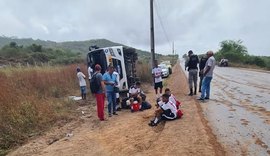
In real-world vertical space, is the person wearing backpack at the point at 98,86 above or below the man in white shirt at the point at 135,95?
above

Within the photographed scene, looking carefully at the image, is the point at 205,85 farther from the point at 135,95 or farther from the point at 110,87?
the point at 110,87

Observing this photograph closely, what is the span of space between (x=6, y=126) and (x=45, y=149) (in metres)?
1.65

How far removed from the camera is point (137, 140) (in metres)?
7.70

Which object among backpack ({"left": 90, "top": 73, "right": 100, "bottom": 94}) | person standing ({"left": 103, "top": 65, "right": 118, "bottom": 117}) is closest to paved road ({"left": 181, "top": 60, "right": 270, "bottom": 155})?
person standing ({"left": 103, "top": 65, "right": 118, "bottom": 117})

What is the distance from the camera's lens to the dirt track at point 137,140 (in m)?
6.52

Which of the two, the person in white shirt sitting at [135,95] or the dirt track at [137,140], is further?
the person in white shirt sitting at [135,95]

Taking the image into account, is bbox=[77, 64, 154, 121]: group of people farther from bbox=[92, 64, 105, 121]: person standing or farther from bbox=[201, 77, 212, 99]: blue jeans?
bbox=[201, 77, 212, 99]: blue jeans

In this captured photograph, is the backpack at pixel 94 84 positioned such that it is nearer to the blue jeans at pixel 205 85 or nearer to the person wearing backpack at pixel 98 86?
the person wearing backpack at pixel 98 86

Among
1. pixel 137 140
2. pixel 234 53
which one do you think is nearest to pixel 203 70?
pixel 137 140

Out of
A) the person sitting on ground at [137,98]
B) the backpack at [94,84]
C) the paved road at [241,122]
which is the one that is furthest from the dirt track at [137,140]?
the person sitting on ground at [137,98]

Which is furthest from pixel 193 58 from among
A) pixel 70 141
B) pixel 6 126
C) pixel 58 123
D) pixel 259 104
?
pixel 6 126

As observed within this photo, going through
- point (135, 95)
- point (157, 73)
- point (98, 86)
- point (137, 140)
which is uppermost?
point (157, 73)

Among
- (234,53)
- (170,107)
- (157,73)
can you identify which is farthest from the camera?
(234,53)

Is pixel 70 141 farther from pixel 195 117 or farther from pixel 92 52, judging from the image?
pixel 92 52
